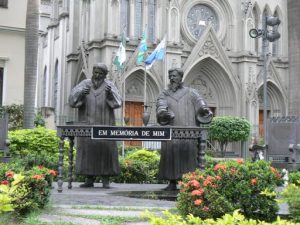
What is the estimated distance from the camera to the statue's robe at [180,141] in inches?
377

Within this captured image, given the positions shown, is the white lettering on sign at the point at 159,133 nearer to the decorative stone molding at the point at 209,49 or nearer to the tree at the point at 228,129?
the tree at the point at 228,129

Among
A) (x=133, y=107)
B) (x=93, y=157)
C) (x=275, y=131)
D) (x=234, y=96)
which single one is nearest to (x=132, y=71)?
(x=133, y=107)

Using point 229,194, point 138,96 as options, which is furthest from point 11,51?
point 229,194

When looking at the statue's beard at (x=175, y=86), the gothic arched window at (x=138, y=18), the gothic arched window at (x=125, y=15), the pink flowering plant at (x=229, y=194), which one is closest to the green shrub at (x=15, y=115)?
the gothic arched window at (x=125, y=15)

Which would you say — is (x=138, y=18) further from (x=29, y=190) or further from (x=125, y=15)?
(x=29, y=190)

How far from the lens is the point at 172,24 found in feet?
119

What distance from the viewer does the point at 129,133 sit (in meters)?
9.19

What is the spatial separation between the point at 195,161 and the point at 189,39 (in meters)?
29.0

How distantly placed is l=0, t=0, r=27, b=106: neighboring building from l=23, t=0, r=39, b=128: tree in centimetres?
384

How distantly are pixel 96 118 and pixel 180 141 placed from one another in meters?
1.69

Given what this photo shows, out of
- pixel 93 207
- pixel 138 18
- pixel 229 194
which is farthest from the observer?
pixel 138 18

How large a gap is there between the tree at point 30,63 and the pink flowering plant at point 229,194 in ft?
47.1

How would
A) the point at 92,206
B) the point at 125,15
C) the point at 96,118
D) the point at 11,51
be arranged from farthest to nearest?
the point at 125,15
the point at 11,51
the point at 96,118
the point at 92,206

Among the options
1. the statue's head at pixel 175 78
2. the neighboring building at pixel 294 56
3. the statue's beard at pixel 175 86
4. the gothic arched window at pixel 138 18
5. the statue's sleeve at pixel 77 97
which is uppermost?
the gothic arched window at pixel 138 18
